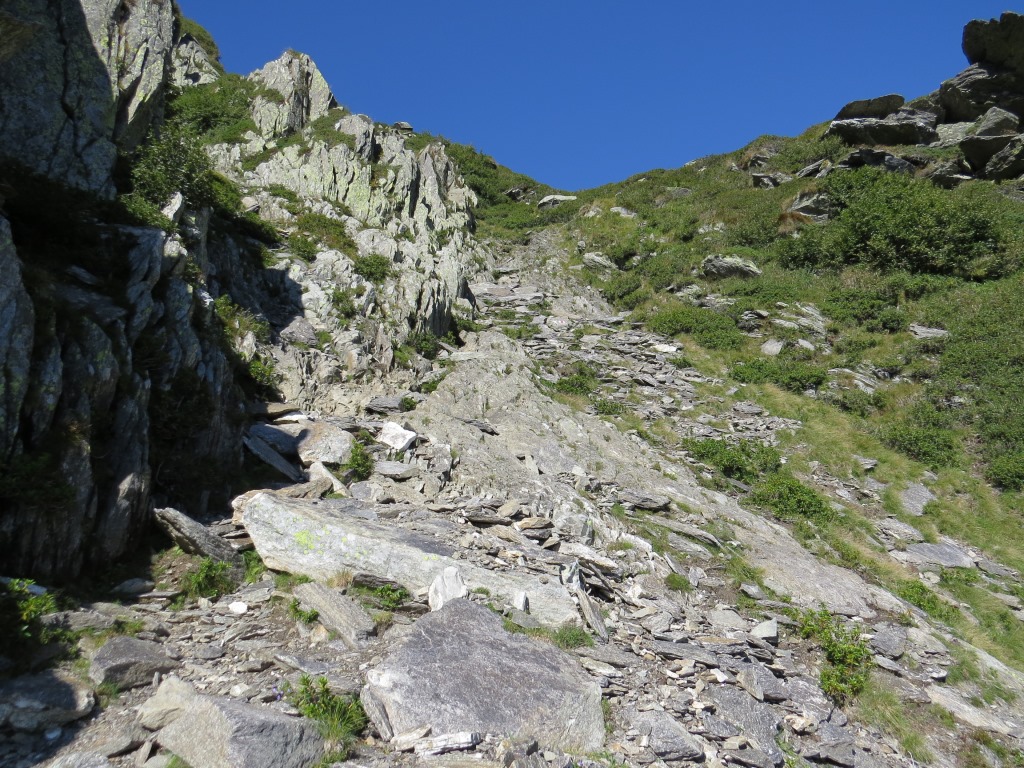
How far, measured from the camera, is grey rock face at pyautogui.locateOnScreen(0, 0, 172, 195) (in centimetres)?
1066

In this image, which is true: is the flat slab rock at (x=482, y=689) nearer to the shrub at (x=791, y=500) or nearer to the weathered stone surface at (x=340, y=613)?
the weathered stone surface at (x=340, y=613)

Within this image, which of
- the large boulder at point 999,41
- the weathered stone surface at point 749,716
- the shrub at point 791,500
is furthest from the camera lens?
the large boulder at point 999,41

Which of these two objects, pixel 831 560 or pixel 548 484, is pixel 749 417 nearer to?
pixel 831 560

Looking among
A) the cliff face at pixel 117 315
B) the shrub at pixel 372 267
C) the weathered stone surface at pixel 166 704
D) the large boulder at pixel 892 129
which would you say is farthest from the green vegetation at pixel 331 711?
the large boulder at pixel 892 129

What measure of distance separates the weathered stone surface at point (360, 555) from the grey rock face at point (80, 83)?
857cm

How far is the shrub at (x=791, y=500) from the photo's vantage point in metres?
15.9

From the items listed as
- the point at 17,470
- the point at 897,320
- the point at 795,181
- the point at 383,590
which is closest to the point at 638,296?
the point at 897,320

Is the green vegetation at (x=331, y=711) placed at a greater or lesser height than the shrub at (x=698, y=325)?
lesser

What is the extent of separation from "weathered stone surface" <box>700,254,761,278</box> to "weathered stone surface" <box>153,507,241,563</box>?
31.3m

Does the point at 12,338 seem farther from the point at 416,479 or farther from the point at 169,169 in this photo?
the point at 169,169

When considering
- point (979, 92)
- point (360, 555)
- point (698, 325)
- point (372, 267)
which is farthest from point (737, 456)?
point (979, 92)

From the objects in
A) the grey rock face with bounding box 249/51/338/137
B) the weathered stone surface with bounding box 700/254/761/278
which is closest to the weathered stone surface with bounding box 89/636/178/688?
the grey rock face with bounding box 249/51/338/137

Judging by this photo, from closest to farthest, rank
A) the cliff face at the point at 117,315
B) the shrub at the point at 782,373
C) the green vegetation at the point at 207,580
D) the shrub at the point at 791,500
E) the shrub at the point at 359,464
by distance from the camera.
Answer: the cliff face at the point at 117,315 → the green vegetation at the point at 207,580 → the shrub at the point at 359,464 → the shrub at the point at 791,500 → the shrub at the point at 782,373

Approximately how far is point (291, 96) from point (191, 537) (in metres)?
27.3
